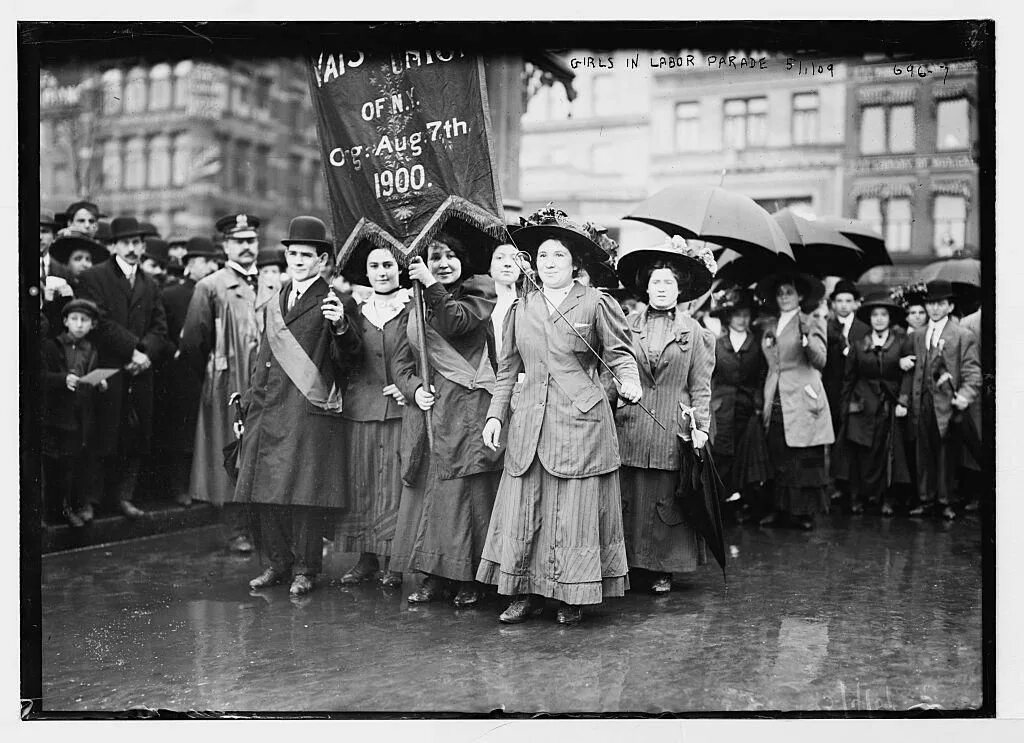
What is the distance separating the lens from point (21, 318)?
19.7 feet

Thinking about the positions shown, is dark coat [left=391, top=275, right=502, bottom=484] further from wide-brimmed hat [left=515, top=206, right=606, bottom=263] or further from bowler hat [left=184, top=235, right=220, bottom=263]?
bowler hat [left=184, top=235, right=220, bottom=263]

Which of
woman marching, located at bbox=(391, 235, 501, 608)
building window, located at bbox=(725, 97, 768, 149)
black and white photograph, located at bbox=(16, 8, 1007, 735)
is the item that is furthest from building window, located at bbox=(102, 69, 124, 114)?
building window, located at bbox=(725, 97, 768, 149)

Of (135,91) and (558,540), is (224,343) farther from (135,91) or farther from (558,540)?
(558,540)

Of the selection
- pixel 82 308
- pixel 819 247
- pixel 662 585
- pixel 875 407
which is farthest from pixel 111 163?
pixel 875 407

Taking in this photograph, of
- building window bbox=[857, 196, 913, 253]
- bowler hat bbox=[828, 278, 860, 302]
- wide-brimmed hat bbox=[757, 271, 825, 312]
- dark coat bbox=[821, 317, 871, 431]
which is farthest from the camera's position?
bowler hat bbox=[828, 278, 860, 302]

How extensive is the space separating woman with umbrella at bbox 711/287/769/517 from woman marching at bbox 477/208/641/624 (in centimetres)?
233

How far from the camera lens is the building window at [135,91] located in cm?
636

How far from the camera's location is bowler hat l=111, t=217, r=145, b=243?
7121mm

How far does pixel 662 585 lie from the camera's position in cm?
646

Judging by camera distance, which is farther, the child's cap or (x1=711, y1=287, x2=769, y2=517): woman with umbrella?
(x1=711, y1=287, x2=769, y2=517): woman with umbrella

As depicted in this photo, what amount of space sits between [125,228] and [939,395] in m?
5.23

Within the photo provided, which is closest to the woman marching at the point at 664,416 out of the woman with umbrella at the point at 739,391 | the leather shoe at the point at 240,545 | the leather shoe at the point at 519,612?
the leather shoe at the point at 519,612

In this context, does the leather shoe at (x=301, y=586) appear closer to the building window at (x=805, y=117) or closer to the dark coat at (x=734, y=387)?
the dark coat at (x=734, y=387)

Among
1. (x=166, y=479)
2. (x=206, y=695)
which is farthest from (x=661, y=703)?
(x=166, y=479)
